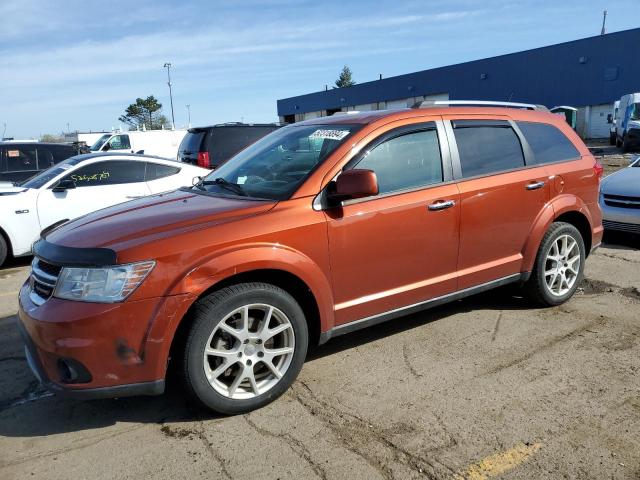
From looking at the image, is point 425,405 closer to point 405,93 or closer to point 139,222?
point 139,222

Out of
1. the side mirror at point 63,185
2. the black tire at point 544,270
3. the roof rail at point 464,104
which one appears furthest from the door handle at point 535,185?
the side mirror at point 63,185

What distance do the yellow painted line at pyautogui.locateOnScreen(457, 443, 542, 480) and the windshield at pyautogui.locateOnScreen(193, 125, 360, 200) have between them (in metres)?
1.90

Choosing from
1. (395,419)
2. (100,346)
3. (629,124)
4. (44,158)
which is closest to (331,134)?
(395,419)

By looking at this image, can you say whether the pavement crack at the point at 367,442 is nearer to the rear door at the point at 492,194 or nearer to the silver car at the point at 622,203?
the rear door at the point at 492,194

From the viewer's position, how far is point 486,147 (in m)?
4.42

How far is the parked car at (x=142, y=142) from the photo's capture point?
77.2 feet

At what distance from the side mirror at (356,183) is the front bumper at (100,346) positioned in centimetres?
128

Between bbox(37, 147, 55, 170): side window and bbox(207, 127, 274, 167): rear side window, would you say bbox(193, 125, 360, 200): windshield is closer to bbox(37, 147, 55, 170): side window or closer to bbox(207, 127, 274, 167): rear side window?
bbox(207, 127, 274, 167): rear side window

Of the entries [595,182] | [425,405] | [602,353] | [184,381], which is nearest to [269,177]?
[184,381]

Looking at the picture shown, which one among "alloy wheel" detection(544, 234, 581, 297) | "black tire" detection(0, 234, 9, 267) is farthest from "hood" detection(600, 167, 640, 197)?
"black tire" detection(0, 234, 9, 267)

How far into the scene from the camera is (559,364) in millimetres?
3785

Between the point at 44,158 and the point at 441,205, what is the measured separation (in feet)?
31.8

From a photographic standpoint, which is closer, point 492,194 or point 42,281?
point 42,281

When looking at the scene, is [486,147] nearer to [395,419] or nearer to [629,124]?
[395,419]
